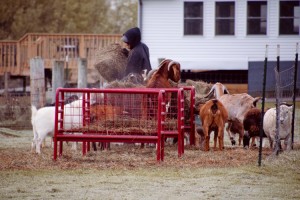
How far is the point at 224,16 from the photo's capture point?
3750 centimetres

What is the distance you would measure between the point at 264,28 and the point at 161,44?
4473mm

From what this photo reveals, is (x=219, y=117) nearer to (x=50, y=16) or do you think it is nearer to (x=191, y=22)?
(x=191, y=22)

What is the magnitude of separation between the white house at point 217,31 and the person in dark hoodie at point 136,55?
63.0 feet

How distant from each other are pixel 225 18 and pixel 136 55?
19.9 metres

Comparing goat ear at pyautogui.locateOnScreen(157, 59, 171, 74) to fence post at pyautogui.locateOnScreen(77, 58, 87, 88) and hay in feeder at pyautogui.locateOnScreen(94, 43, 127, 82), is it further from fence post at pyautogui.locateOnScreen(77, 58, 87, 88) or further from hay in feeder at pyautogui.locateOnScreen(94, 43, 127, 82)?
fence post at pyautogui.locateOnScreen(77, 58, 87, 88)

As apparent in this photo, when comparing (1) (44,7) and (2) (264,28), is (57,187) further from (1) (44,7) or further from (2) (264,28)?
(1) (44,7)

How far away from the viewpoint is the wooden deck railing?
120ft

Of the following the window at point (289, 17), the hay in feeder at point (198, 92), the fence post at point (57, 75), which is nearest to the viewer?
the hay in feeder at point (198, 92)

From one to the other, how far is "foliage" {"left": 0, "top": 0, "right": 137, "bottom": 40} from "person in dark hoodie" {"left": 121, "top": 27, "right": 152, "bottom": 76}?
28.0 metres

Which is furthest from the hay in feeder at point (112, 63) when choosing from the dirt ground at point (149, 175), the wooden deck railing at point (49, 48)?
the wooden deck railing at point (49, 48)

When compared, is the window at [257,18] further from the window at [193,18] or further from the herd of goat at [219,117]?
the herd of goat at [219,117]

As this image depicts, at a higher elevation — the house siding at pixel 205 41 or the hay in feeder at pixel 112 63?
the house siding at pixel 205 41

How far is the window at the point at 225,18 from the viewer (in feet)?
123

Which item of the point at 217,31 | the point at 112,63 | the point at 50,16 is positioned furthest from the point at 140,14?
the point at 112,63
